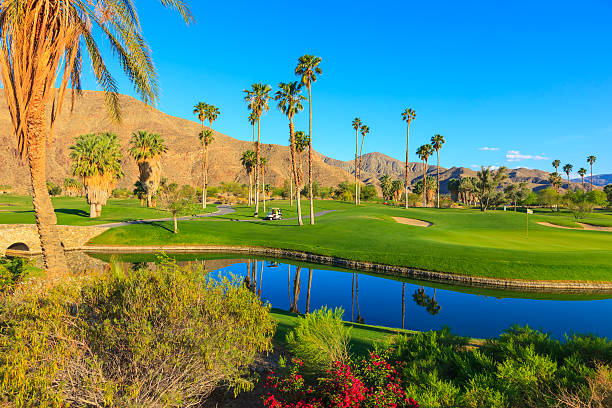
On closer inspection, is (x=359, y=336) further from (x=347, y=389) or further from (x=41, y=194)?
(x=41, y=194)

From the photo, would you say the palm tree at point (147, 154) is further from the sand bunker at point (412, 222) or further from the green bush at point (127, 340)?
the green bush at point (127, 340)

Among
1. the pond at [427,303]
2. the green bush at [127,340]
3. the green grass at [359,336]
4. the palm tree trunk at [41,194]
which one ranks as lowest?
the pond at [427,303]

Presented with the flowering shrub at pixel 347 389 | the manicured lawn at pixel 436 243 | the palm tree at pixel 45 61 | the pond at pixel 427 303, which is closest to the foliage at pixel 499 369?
the flowering shrub at pixel 347 389

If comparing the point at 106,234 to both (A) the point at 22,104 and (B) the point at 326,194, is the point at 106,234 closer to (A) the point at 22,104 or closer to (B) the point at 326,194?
(A) the point at 22,104

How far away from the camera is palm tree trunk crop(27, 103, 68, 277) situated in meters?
10.5

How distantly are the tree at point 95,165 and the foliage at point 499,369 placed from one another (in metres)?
52.3

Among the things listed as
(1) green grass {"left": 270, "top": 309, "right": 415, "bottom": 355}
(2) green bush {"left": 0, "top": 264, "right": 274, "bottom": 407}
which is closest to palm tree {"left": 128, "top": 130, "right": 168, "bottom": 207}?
(1) green grass {"left": 270, "top": 309, "right": 415, "bottom": 355}

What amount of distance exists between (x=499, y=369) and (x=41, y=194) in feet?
48.5

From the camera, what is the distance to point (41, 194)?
10.8 meters

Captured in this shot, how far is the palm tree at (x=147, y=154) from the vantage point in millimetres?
64125

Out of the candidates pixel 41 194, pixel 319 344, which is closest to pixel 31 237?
pixel 41 194

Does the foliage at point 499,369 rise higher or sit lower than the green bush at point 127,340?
lower

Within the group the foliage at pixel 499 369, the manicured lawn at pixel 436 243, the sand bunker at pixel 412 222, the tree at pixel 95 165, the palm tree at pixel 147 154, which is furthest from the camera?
the palm tree at pixel 147 154

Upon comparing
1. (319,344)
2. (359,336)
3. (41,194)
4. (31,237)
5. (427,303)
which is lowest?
(427,303)
